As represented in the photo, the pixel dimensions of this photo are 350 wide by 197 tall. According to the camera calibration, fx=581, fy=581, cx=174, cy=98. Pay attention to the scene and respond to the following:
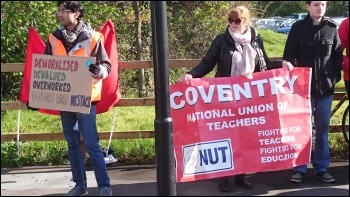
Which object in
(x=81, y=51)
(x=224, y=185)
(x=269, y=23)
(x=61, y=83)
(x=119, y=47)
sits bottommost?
(x=224, y=185)

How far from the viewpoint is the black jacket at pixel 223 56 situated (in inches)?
209

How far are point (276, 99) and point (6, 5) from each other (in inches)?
200

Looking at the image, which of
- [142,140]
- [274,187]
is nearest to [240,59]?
[274,187]

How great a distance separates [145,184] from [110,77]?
113cm

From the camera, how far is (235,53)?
17.3 ft

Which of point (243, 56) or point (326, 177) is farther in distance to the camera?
point (326, 177)

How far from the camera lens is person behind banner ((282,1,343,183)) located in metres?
5.41

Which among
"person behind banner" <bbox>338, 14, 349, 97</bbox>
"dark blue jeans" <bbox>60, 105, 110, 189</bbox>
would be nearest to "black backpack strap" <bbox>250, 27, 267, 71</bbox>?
"person behind banner" <bbox>338, 14, 349, 97</bbox>

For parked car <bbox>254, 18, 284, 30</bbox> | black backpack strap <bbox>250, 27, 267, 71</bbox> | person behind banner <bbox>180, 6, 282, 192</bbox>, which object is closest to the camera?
person behind banner <bbox>180, 6, 282, 192</bbox>

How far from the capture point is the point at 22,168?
6.30 metres

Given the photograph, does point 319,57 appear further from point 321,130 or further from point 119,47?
point 119,47

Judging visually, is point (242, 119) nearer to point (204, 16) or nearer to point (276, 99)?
point (276, 99)

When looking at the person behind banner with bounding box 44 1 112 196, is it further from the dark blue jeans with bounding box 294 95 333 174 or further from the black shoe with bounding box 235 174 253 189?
the dark blue jeans with bounding box 294 95 333 174

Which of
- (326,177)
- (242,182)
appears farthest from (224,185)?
(326,177)
